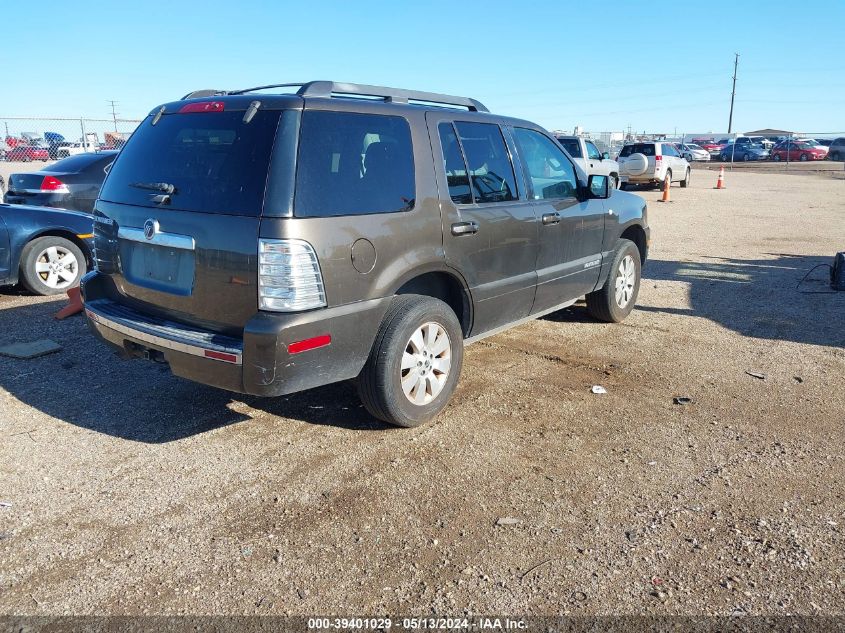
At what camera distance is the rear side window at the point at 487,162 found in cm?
459

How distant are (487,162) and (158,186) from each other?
2.18m

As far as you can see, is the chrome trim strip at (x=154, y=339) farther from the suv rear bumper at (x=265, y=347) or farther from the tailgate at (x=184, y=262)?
the tailgate at (x=184, y=262)

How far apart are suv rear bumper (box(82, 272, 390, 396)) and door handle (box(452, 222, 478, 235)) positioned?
2.35 ft

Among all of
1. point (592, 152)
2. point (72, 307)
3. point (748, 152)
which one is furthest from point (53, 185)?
point (748, 152)

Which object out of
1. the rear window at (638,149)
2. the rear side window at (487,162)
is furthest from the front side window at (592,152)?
the rear side window at (487,162)

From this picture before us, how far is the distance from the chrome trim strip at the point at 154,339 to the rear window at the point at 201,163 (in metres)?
0.71

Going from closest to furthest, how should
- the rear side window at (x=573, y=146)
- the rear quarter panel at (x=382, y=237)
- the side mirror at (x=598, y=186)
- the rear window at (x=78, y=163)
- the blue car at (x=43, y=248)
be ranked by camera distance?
1. the rear quarter panel at (x=382, y=237)
2. the side mirror at (x=598, y=186)
3. the blue car at (x=43, y=248)
4. the rear window at (x=78, y=163)
5. the rear side window at (x=573, y=146)

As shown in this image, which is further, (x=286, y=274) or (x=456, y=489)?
(x=456, y=489)

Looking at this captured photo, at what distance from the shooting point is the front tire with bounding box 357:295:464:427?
3.90 m

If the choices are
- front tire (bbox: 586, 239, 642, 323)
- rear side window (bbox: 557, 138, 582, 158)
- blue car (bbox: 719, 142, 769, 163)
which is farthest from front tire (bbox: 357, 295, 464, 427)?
blue car (bbox: 719, 142, 769, 163)

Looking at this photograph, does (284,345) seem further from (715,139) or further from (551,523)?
(715,139)

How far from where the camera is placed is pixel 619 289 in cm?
655

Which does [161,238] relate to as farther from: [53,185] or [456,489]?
[53,185]

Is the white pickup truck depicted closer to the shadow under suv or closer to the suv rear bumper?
the shadow under suv
